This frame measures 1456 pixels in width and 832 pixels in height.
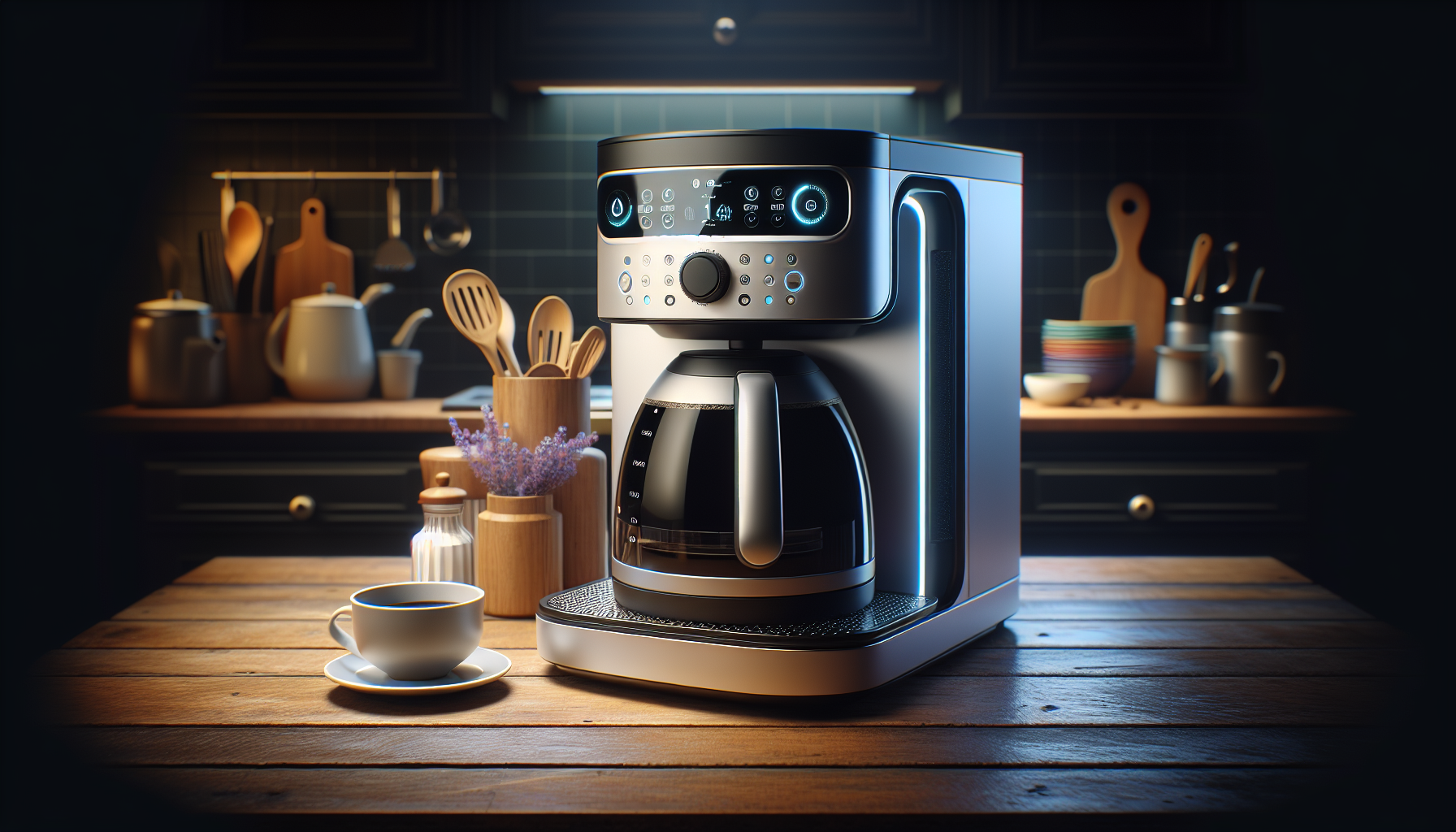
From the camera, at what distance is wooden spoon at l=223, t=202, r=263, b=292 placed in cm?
248

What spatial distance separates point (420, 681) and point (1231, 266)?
2.23m

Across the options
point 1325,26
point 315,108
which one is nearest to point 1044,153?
point 1325,26

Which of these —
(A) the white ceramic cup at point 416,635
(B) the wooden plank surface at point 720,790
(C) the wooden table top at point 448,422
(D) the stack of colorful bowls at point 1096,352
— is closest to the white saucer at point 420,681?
(A) the white ceramic cup at point 416,635

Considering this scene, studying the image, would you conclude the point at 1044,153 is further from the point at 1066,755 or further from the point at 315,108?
the point at 1066,755

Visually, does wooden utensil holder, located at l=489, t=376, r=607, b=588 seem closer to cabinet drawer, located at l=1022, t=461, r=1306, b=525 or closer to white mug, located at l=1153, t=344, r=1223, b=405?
cabinet drawer, located at l=1022, t=461, r=1306, b=525

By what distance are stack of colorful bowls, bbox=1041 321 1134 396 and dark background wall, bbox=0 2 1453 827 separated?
8.1 inches

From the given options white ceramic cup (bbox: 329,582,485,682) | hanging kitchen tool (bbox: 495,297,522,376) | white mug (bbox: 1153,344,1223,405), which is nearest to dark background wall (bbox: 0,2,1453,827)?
white mug (bbox: 1153,344,1223,405)

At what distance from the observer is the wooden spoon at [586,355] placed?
111 cm

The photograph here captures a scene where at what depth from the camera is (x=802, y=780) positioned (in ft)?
2.16

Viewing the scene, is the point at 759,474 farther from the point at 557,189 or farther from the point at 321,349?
the point at 557,189

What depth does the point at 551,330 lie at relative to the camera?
1.17 m

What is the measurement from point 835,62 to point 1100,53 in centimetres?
51

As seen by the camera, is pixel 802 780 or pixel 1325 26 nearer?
pixel 802 780

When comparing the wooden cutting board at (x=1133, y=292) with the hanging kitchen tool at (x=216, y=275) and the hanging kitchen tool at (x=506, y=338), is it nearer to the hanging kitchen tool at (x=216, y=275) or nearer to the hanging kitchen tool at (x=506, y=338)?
the hanging kitchen tool at (x=506, y=338)
